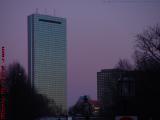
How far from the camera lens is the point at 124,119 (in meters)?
15.5

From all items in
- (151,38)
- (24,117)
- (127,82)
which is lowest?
(24,117)

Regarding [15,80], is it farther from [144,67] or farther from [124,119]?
[124,119]

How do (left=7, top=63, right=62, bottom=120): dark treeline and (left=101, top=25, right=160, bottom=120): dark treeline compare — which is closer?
(left=101, top=25, right=160, bottom=120): dark treeline

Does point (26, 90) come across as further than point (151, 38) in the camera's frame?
Yes

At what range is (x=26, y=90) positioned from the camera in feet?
292

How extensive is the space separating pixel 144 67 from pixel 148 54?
11.3ft

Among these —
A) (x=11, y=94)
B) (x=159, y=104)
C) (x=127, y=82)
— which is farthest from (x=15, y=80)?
(x=127, y=82)

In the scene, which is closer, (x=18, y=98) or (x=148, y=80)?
(x=148, y=80)

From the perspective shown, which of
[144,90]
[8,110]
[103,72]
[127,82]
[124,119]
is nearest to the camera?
[124,119]

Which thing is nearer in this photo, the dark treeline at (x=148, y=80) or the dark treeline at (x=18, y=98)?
the dark treeline at (x=148, y=80)

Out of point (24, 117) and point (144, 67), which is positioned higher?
point (144, 67)

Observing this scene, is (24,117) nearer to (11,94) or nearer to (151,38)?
(11,94)

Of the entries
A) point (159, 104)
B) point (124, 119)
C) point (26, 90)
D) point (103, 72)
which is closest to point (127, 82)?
point (124, 119)

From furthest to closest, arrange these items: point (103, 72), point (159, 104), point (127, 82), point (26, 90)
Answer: point (103, 72)
point (26, 90)
point (159, 104)
point (127, 82)
